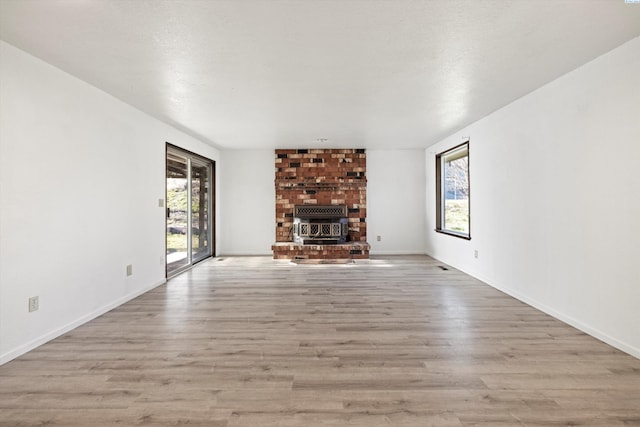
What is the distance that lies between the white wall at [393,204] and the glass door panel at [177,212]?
3570mm

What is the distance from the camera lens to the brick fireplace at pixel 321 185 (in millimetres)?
6645

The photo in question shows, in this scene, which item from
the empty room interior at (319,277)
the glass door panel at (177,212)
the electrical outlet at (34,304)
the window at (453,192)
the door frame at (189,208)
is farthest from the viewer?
the window at (453,192)

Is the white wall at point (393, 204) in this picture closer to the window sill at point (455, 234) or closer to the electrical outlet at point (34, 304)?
the window sill at point (455, 234)

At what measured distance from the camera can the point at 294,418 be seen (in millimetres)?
1570

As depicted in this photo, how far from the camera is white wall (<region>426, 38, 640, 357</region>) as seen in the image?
2293 millimetres

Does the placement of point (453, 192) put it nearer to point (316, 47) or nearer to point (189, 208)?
point (316, 47)

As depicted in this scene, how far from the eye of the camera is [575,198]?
276cm

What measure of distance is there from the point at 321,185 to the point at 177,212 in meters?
2.88

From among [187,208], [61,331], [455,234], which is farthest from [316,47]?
[455,234]

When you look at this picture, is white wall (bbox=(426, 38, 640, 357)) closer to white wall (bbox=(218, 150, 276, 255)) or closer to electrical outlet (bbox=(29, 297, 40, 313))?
white wall (bbox=(218, 150, 276, 255))

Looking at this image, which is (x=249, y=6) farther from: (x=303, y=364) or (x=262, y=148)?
(x=262, y=148)

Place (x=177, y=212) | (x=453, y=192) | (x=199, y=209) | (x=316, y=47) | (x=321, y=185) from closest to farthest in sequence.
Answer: (x=316, y=47) < (x=177, y=212) < (x=453, y=192) < (x=199, y=209) < (x=321, y=185)

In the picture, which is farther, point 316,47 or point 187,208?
point 187,208

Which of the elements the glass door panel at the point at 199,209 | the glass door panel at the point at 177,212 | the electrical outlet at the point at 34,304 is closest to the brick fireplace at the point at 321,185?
the glass door panel at the point at 199,209
